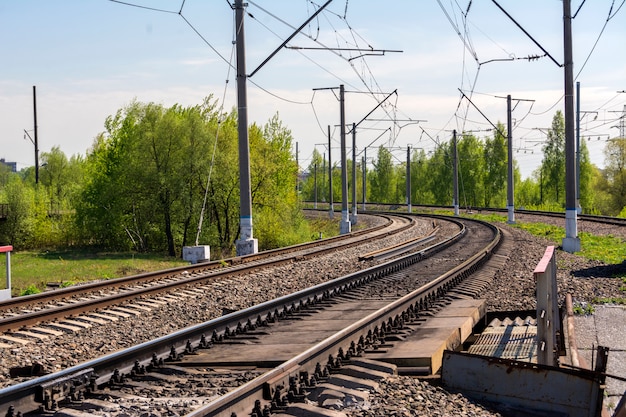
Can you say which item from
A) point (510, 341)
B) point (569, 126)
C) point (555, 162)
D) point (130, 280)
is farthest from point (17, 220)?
point (555, 162)

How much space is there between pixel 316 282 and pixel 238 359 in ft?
25.2

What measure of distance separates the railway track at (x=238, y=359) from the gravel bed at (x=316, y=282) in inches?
34.7

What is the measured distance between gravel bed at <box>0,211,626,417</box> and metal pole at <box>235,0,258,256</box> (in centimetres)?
241

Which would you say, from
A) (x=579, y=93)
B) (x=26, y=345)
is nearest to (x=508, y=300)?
(x=26, y=345)

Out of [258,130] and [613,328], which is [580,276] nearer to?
[613,328]

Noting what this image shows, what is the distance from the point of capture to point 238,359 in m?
7.84

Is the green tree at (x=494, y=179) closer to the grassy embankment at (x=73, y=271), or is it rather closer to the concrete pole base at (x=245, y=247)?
the grassy embankment at (x=73, y=271)

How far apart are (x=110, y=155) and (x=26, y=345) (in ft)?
106

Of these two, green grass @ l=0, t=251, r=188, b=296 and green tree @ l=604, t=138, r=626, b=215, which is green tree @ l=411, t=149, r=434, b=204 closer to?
green tree @ l=604, t=138, r=626, b=215

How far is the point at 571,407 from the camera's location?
618 centimetres

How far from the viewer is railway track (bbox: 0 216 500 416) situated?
6098mm

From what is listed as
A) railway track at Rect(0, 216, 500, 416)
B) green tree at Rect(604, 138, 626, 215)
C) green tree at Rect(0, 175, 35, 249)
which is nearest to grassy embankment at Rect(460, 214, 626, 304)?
railway track at Rect(0, 216, 500, 416)

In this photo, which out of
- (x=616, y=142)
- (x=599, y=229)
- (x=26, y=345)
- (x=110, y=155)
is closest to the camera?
(x=26, y=345)

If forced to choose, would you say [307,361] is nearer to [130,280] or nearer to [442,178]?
[130,280]
